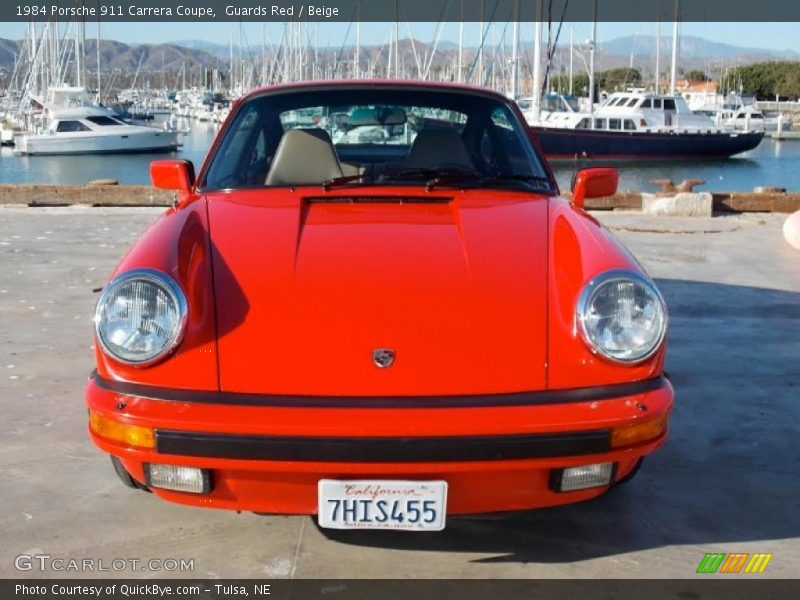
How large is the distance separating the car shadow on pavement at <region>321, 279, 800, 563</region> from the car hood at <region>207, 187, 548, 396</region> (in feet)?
2.23

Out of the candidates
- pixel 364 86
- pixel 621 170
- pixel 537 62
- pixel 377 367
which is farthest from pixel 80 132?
pixel 377 367

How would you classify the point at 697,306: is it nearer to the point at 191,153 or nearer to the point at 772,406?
the point at 772,406

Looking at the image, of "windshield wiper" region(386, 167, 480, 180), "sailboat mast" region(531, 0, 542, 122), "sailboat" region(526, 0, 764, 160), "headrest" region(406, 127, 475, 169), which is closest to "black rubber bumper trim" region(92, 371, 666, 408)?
"windshield wiper" region(386, 167, 480, 180)

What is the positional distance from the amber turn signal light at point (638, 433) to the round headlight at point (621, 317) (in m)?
0.19

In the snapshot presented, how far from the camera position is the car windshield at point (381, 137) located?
3744 mm

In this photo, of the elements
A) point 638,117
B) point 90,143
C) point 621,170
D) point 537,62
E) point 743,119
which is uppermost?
point 537,62

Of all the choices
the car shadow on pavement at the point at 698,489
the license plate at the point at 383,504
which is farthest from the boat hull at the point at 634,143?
the license plate at the point at 383,504

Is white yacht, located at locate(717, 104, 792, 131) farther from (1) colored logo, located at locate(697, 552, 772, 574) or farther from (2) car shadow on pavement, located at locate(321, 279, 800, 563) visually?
(1) colored logo, located at locate(697, 552, 772, 574)

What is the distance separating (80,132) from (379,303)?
39721 millimetres

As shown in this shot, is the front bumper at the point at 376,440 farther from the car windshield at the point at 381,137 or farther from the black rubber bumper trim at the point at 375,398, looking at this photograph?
the car windshield at the point at 381,137

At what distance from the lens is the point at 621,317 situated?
9.16 feet

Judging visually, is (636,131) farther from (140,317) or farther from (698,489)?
(140,317)

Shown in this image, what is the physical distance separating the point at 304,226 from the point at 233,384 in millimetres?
748

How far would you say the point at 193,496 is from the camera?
8.82ft
